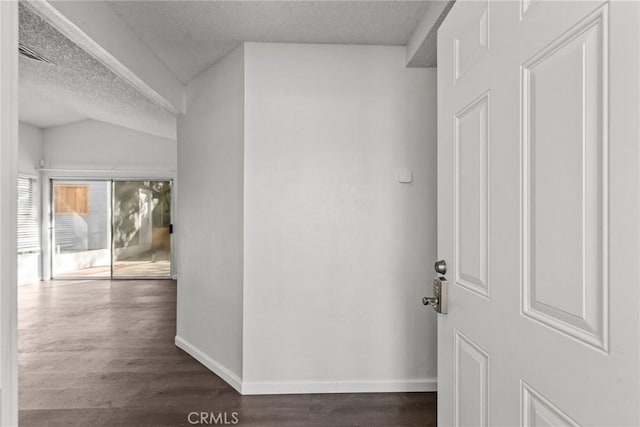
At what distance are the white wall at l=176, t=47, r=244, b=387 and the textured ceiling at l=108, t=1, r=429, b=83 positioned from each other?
0.23 m

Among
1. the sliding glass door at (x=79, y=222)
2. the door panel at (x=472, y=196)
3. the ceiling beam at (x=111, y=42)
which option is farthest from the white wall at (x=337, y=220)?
the sliding glass door at (x=79, y=222)

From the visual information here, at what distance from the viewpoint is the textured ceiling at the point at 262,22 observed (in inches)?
85.9

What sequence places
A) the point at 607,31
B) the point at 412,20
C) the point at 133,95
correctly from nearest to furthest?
the point at 607,31 → the point at 412,20 → the point at 133,95

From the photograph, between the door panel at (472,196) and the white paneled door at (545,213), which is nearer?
the white paneled door at (545,213)

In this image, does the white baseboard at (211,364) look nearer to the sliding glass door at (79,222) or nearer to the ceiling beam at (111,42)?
the ceiling beam at (111,42)

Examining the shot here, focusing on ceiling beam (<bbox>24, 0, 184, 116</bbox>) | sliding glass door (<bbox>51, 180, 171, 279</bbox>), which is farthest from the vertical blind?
ceiling beam (<bbox>24, 0, 184, 116</bbox>)

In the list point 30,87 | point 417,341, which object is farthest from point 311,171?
point 30,87

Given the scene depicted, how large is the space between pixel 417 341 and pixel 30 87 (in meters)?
4.90

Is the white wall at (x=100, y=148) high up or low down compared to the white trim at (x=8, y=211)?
up

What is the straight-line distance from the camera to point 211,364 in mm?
2957

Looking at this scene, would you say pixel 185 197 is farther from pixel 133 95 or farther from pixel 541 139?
pixel 541 139

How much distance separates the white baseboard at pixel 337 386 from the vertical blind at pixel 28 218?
5.91 meters

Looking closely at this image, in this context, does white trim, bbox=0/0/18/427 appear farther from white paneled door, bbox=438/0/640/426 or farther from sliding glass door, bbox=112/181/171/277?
sliding glass door, bbox=112/181/171/277

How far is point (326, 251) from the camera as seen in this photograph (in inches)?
104
